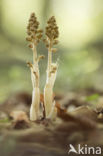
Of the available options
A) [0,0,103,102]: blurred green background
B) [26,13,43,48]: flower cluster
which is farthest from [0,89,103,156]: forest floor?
[0,0,103,102]: blurred green background

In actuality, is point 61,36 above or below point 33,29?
above

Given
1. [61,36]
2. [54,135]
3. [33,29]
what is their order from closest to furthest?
[54,135]
[33,29]
[61,36]

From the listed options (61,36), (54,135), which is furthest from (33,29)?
(61,36)

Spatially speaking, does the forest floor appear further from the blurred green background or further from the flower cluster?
the blurred green background

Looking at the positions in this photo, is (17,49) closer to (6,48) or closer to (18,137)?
(6,48)

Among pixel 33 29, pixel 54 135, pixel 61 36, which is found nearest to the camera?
pixel 54 135

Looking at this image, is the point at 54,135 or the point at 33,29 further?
the point at 33,29

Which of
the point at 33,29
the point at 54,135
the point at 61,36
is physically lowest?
the point at 54,135

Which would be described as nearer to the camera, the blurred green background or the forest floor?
the forest floor

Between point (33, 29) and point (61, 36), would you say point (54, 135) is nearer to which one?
point (33, 29)

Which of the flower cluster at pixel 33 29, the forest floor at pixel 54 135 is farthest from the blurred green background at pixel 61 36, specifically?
the forest floor at pixel 54 135
